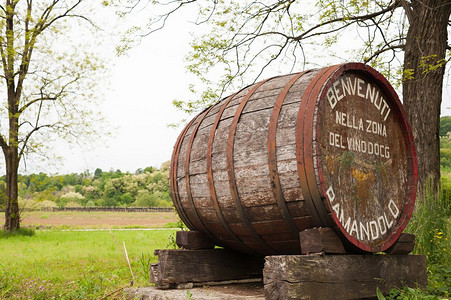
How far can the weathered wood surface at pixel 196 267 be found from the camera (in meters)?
4.35

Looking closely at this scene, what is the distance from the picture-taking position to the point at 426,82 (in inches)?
278

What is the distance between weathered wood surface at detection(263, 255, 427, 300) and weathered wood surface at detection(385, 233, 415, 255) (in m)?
0.07

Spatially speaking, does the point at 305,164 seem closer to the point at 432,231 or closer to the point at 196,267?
the point at 196,267

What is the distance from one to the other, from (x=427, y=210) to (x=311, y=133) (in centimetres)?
350

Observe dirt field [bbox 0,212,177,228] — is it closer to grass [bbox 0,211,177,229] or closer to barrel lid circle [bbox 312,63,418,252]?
grass [bbox 0,211,177,229]

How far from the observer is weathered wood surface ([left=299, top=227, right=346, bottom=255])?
3.15 metres

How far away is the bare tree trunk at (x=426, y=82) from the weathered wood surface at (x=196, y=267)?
3586 millimetres

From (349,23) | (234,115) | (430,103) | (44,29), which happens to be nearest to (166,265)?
(234,115)

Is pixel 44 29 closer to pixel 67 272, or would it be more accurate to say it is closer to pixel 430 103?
pixel 67 272

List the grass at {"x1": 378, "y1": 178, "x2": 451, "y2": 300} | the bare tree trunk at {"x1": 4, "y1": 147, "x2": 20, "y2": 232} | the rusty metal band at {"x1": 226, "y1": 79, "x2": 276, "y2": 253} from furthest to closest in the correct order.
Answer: the bare tree trunk at {"x1": 4, "y1": 147, "x2": 20, "y2": 232} → the grass at {"x1": 378, "y1": 178, "x2": 451, "y2": 300} → the rusty metal band at {"x1": 226, "y1": 79, "x2": 276, "y2": 253}

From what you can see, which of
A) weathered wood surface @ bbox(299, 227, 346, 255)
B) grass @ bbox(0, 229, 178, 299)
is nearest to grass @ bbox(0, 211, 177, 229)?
grass @ bbox(0, 229, 178, 299)

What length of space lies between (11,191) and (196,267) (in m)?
12.9

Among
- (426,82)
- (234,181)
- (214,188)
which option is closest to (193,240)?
(214,188)

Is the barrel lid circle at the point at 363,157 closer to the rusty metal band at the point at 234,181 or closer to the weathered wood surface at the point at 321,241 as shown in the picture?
the weathered wood surface at the point at 321,241
